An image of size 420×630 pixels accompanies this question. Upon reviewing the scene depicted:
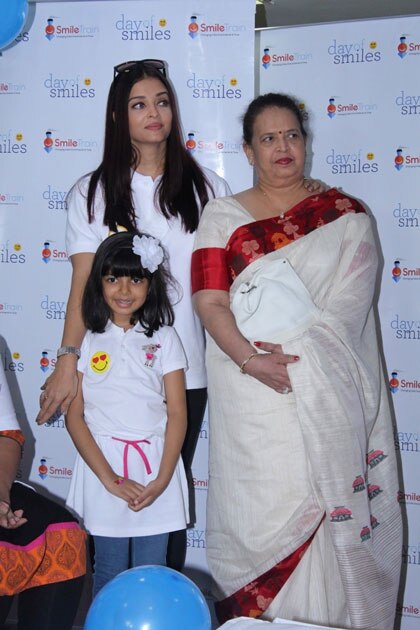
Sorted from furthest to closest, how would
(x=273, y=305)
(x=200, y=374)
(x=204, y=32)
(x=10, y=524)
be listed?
(x=204, y=32)
(x=200, y=374)
(x=273, y=305)
(x=10, y=524)

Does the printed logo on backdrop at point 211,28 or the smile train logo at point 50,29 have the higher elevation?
the smile train logo at point 50,29

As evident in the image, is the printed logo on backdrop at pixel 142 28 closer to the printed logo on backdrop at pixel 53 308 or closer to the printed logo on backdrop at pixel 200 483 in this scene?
the printed logo on backdrop at pixel 53 308

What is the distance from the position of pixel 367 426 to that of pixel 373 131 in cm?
117

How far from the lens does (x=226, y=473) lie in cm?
222

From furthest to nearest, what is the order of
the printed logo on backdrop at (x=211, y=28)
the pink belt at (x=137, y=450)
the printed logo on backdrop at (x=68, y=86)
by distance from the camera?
the printed logo on backdrop at (x=68, y=86)
the printed logo on backdrop at (x=211, y=28)
the pink belt at (x=137, y=450)

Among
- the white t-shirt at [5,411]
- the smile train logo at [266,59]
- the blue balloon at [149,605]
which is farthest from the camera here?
the smile train logo at [266,59]

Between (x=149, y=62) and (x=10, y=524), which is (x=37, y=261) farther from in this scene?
(x=10, y=524)

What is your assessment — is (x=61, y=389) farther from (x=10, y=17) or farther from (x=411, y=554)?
(x=411, y=554)

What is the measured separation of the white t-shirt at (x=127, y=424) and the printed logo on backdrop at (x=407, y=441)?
3.20 ft

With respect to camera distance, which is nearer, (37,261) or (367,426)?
(367,426)

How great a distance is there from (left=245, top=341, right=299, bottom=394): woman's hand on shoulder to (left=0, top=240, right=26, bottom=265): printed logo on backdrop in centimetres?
Result: 114

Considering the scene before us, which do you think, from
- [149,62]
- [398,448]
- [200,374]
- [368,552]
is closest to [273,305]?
[200,374]

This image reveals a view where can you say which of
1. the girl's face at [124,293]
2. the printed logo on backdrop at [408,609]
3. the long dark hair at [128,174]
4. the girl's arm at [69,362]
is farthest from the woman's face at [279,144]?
the printed logo on backdrop at [408,609]

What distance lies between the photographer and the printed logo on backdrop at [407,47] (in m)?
2.74
